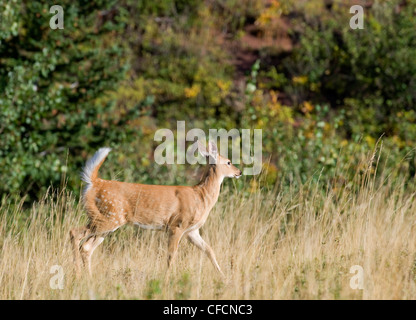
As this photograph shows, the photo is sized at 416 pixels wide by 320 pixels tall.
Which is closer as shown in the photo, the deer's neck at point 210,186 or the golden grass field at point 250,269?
the golden grass field at point 250,269

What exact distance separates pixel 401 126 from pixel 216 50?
17.4 ft

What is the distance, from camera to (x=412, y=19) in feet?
47.8

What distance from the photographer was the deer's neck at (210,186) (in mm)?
5422

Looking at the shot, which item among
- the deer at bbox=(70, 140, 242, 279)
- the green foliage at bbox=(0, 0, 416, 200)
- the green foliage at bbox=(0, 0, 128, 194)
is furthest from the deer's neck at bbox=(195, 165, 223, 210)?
the green foliage at bbox=(0, 0, 128, 194)

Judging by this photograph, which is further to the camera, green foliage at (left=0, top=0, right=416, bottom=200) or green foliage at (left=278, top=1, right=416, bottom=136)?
green foliage at (left=278, top=1, right=416, bottom=136)

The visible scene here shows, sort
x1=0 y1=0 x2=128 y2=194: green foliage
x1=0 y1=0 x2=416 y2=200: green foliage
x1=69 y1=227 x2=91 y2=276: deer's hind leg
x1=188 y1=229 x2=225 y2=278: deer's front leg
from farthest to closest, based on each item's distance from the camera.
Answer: x1=0 y1=0 x2=416 y2=200: green foliage < x1=0 y1=0 x2=128 y2=194: green foliage < x1=69 y1=227 x2=91 y2=276: deer's hind leg < x1=188 y1=229 x2=225 y2=278: deer's front leg

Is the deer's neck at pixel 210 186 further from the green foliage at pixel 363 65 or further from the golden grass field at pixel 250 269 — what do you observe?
the green foliage at pixel 363 65

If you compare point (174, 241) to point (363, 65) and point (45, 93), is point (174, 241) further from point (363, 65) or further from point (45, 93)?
point (363, 65)

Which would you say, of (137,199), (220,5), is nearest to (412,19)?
(220,5)

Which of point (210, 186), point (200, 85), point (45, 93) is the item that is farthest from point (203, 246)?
point (200, 85)

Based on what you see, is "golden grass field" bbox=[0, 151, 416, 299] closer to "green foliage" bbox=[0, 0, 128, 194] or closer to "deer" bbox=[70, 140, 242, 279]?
"deer" bbox=[70, 140, 242, 279]

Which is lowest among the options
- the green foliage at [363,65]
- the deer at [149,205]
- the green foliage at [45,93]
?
the deer at [149,205]

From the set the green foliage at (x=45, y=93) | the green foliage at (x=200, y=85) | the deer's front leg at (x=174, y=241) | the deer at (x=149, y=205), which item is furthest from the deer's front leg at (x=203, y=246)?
the green foliage at (x=45, y=93)

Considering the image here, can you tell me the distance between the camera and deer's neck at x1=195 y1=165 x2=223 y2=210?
542 centimetres
